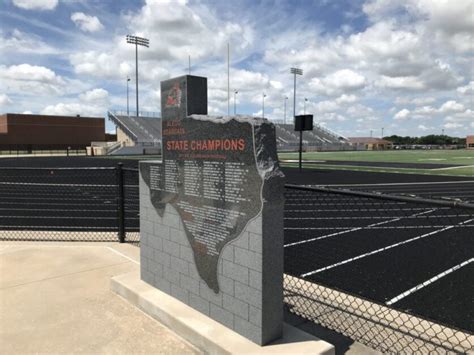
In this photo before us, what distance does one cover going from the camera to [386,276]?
18.7 feet

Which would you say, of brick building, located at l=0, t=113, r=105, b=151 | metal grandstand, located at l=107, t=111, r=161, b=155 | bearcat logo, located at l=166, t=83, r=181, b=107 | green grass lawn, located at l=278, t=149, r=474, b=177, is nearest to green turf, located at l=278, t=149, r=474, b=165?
green grass lawn, located at l=278, t=149, r=474, b=177

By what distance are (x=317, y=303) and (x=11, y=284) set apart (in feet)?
12.4

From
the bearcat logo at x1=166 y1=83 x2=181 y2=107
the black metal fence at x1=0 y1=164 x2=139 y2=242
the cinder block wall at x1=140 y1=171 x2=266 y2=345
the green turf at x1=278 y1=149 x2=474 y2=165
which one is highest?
the bearcat logo at x1=166 y1=83 x2=181 y2=107

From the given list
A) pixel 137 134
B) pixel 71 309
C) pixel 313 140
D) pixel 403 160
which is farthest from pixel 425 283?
pixel 313 140

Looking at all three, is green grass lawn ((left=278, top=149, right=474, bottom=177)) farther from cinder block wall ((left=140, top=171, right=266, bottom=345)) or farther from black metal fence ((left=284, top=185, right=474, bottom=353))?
cinder block wall ((left=140, top=171, right=266, bottom=345))

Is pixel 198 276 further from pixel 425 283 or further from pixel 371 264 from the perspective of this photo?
pixel 371 264

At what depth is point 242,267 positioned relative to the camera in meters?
3.40

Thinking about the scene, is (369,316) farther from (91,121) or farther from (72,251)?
(91,121)

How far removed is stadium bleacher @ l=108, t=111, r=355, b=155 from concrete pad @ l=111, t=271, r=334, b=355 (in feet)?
191

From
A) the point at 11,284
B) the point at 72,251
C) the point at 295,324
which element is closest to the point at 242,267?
the point at 295,324

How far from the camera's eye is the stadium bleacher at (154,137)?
64188mm

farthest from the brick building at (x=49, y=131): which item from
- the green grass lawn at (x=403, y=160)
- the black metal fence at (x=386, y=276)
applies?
the black metal fence at (x=386, y=276)

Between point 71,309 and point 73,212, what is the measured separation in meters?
7.54

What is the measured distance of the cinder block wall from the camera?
332cm
